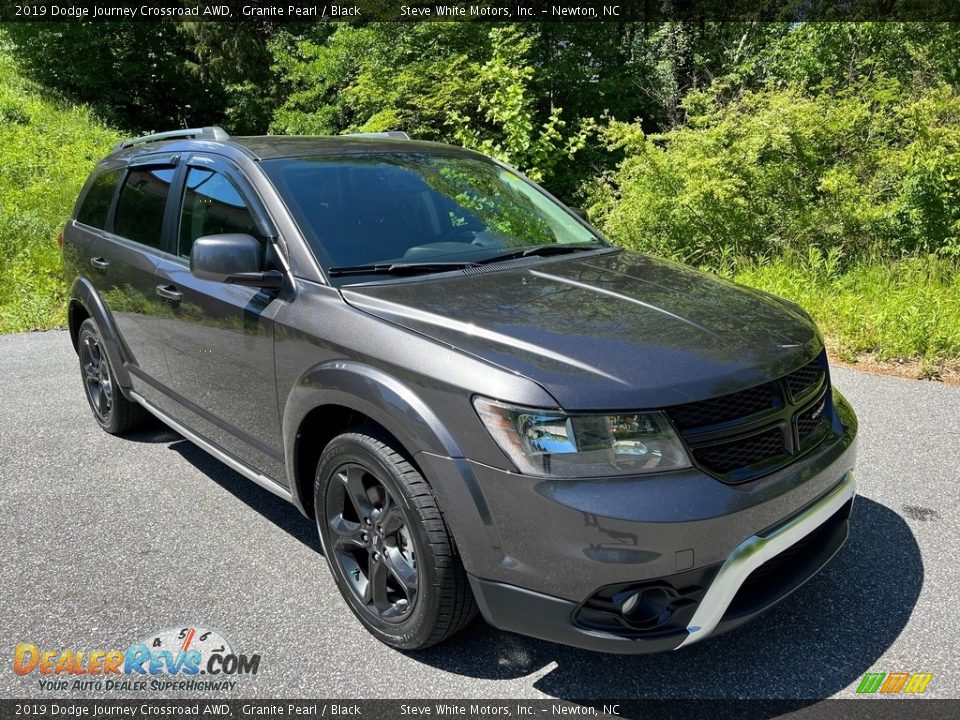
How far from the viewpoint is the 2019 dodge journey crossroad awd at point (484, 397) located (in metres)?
2.19

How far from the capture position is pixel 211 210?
355 cm

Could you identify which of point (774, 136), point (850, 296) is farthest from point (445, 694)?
point (774, 136)

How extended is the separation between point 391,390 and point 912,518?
2617 millimetres

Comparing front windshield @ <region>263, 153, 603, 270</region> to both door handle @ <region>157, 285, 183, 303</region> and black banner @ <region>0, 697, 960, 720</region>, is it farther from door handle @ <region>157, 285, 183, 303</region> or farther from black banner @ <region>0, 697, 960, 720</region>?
black banner @ <region>0, 697, 960, 720</region>

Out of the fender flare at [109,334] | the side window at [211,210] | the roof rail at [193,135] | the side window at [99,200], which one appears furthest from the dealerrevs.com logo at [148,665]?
the side window at [99,200]

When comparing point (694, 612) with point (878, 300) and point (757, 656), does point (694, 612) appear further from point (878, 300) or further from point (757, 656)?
point (878, 300)

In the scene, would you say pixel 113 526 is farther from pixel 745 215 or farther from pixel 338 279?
pixel 745 215

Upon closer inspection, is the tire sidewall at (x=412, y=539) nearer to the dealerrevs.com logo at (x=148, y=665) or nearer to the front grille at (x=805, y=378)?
the dealerrevs.com logo at (x=148, y=665)

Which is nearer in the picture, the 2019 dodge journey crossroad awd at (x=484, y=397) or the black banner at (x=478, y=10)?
the 2019 dodge journey crossroad awd at (x=484, y=397)

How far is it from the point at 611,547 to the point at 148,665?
5.66 ft

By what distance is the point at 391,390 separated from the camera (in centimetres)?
245

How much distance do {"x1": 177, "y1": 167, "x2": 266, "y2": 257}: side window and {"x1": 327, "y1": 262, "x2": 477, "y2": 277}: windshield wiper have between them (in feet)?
1.40

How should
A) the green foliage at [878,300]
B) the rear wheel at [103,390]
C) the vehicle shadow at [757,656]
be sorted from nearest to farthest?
the vehicle shadow at [757,656] < the rear wheel at [103,390] < the green foliage at [878,300]

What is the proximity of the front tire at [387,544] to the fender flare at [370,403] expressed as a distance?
113 millimetres
